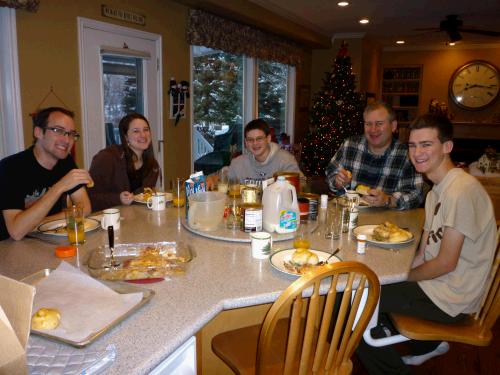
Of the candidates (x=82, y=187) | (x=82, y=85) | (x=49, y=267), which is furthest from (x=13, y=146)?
(x=49, y=267)

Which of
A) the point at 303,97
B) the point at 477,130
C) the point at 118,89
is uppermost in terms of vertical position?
the point at 303,97

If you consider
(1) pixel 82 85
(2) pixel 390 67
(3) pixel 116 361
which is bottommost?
(3) pixel 116 361

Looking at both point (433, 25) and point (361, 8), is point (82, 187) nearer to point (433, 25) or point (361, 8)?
point (361, 8)

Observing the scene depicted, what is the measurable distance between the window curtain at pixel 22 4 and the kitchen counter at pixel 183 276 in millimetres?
1591

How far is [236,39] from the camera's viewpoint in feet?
16.3

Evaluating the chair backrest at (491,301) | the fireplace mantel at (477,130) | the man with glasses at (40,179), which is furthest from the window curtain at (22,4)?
the fireplace mantel at (477,130)

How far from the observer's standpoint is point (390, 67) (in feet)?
29.6

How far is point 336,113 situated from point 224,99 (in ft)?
6.56

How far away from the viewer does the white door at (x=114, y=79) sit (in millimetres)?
3330

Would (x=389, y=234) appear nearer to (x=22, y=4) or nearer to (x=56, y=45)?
(x=22, y=4)

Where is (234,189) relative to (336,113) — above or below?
below

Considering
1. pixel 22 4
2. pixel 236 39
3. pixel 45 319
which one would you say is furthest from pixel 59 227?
pixel 236 39

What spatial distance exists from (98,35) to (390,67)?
7.23m

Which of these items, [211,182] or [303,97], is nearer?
[211,182]
